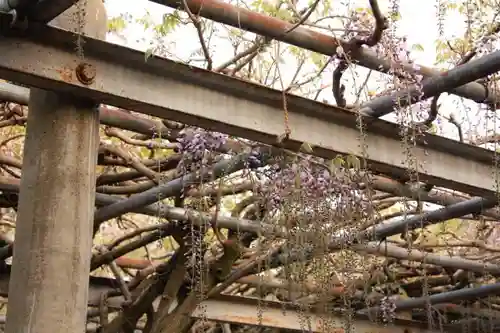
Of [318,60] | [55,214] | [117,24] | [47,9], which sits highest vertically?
[117,24]

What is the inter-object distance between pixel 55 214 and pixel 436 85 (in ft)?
4.43

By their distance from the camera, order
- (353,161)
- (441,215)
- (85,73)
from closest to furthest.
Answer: (85,73) < (353,161) < (441,215)

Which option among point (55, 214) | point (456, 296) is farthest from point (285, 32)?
point (456, 296)

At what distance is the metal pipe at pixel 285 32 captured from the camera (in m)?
2.29

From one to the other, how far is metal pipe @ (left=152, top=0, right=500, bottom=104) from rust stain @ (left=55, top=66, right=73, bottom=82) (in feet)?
1.06

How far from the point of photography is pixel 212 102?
2.47m

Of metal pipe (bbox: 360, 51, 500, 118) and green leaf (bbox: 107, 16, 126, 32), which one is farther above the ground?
green leaf (bbox: 107, 16, 126, 32)

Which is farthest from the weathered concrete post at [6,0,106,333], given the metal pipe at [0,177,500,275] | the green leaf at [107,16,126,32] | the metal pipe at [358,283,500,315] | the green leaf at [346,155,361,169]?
the metal pipe at [358,283,500,315]

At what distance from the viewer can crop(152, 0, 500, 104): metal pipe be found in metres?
2.29

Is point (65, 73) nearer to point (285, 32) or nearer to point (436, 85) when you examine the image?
point (285, 32)

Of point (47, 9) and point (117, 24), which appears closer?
point (47, 9)

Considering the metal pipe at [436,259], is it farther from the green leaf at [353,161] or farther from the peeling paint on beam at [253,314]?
the green leaf at [353,161]

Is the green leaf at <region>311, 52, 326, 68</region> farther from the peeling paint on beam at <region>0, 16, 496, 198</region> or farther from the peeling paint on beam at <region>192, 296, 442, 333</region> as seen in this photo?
the peeling paint on beam at <region>192, 296, 442, 333</region>

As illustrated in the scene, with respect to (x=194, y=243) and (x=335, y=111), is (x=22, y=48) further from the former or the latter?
(x=194, y=243)
